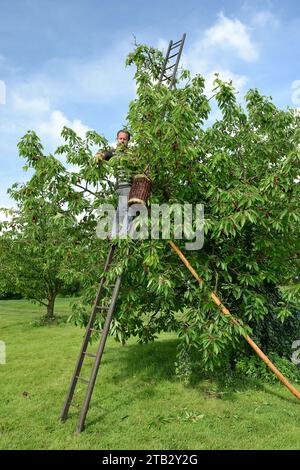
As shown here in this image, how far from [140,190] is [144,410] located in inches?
169

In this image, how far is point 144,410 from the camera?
690 cm

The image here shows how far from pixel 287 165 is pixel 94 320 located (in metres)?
4.57

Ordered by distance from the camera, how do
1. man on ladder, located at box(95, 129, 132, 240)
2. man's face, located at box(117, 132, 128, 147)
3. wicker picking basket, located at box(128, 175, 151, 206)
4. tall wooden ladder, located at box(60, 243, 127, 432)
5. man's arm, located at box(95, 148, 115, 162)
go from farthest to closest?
man's face, located at box(117, 132, 128, 147) < man's arm, located at box(95, 148, 115, 162) < man on ladder, located at box(95, 129, 132, 240) < wicker picking basket, located at box(128, 175, 151, 206) < tall wooden ladder, located at box(60, 243, 127, 432)

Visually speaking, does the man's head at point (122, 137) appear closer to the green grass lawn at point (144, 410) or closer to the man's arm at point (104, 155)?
the man's arm at point (104, 155)

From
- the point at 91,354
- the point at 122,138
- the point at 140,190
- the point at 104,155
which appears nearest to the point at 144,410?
the point at 91,354

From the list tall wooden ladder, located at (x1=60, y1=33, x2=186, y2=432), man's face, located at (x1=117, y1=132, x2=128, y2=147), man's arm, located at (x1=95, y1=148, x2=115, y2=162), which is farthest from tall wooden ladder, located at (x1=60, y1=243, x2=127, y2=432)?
man's face, located at (x1=117, y1=132, x2=128, y2=147)

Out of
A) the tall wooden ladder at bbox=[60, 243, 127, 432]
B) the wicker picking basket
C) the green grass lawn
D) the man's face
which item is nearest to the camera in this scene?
the green grass lawn

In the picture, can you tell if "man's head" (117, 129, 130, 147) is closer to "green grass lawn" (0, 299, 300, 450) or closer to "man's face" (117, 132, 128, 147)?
"man's face" (117, 132, 128, 147)

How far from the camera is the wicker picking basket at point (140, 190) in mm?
6543

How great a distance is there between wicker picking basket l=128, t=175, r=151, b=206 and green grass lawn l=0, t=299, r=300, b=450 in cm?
401

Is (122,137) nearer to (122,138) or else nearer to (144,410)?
(122,138)

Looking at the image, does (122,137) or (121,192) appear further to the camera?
(122,137)

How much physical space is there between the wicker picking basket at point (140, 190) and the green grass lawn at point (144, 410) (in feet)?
13.2

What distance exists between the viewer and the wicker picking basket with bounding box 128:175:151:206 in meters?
6.54
